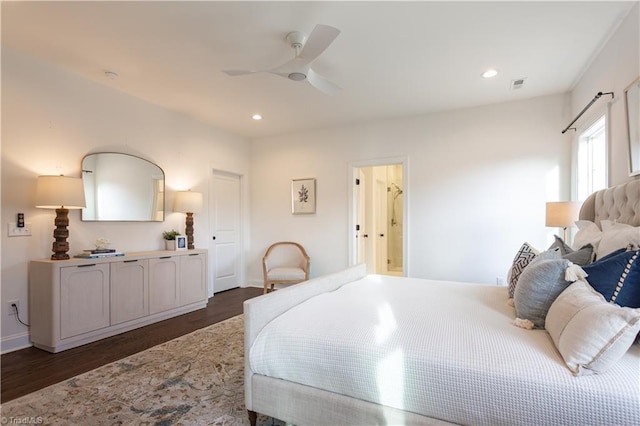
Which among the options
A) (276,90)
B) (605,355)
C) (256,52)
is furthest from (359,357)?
(276,90)

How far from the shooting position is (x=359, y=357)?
1372mm

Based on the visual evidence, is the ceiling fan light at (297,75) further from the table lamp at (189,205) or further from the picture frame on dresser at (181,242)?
the picture frame on dresser at (181,242)

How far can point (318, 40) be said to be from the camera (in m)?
2.13

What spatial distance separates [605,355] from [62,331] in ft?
12.0

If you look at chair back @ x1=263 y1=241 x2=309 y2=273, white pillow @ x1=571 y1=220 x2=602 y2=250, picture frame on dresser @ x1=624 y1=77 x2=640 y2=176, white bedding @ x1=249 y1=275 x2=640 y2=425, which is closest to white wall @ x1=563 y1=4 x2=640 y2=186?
picture frame on dresser @ x1=624 y1=77 x2=640 y2=176

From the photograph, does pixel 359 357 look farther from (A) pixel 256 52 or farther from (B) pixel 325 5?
(A) pixel 256 52

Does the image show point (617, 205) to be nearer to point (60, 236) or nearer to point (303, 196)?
point (303, 196)

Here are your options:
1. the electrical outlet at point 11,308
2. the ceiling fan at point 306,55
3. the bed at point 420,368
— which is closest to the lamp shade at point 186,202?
the electrical outlet at point 11,308

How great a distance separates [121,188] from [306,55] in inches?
105

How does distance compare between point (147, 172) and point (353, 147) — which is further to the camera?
point (353, 147)

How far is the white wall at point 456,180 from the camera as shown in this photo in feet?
12.5

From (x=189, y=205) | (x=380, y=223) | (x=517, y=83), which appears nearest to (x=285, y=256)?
(x=189, y=205)

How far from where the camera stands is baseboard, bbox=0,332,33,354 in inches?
106

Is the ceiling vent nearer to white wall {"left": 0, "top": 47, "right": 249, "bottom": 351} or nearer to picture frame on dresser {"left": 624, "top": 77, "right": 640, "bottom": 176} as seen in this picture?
picture frame on dresser {"left": 624, "top": 77, "right": 640, "bottom": 176}
